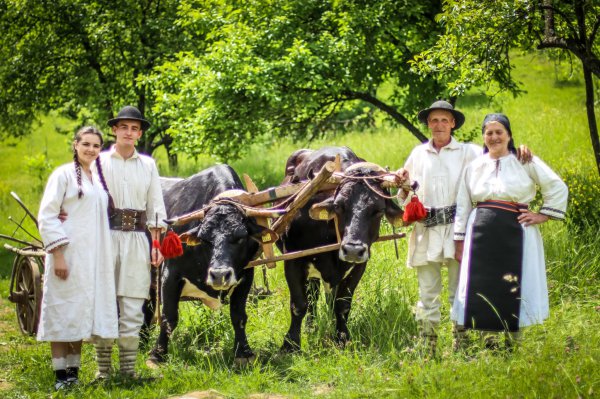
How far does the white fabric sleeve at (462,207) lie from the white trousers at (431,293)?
416 mm

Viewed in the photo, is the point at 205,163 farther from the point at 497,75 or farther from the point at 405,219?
the point at 405,219

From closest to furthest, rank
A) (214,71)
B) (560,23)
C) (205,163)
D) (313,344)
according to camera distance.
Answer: (313,344) < (560,23) < (214,71) < (205,163)

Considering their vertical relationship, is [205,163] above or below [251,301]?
above

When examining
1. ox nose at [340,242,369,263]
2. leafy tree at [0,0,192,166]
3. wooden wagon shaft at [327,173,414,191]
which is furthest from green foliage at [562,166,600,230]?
leafy tree at [0,0,192,166]

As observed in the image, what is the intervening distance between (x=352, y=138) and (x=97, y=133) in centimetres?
1504

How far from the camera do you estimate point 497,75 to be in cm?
1016

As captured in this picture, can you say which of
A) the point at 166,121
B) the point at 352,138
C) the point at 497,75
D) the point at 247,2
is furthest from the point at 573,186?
the point at 352,138

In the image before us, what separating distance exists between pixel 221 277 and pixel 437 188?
1899 millimetres

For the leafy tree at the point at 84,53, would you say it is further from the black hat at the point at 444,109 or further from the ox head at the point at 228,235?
the black hat at the point at 444,109

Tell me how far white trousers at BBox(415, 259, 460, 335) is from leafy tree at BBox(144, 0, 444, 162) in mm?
5566

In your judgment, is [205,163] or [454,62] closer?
[454,62]

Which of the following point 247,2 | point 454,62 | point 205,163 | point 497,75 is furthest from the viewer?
point 205,163

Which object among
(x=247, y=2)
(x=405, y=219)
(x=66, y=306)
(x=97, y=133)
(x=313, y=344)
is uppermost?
(x=247, y=2)

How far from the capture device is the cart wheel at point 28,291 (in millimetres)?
7922
